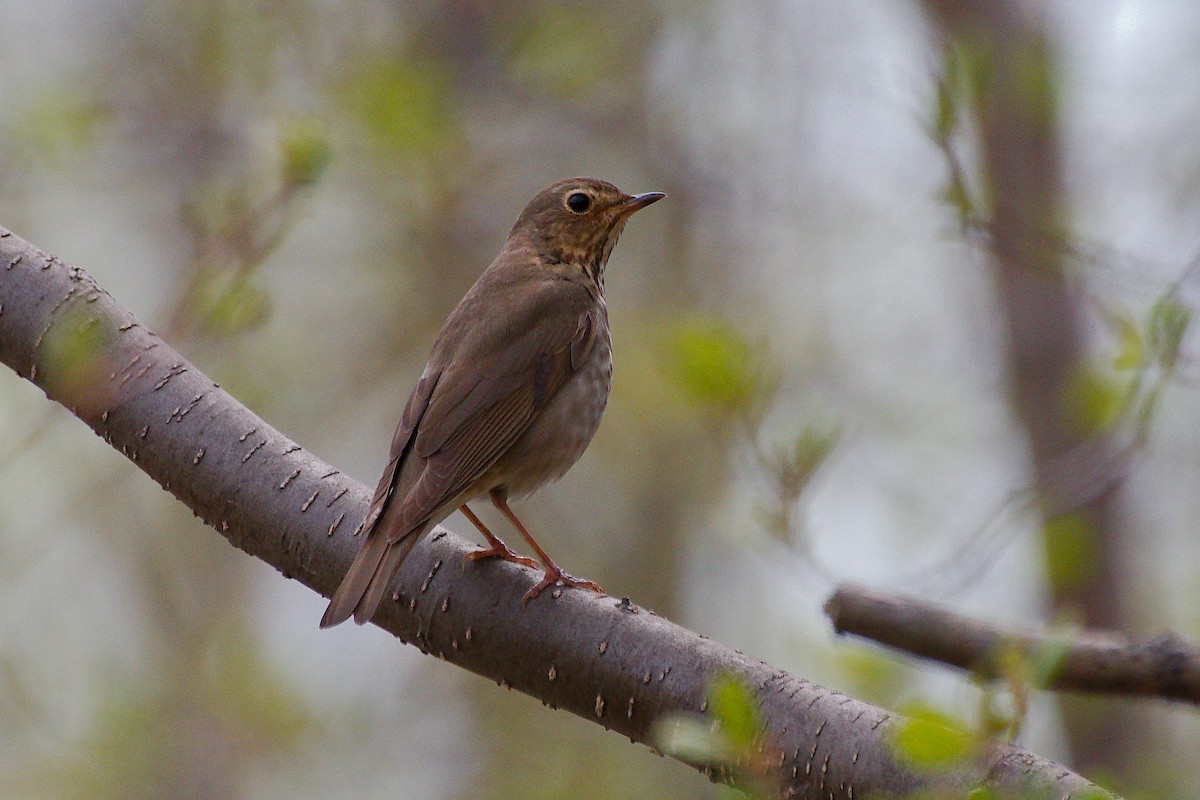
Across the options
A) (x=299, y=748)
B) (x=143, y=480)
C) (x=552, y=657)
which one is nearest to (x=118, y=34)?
(x=143, y=480)

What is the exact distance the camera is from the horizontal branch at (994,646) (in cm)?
412

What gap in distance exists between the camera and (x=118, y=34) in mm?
11672

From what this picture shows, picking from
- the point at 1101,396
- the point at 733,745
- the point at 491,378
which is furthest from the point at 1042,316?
the point at 733,745

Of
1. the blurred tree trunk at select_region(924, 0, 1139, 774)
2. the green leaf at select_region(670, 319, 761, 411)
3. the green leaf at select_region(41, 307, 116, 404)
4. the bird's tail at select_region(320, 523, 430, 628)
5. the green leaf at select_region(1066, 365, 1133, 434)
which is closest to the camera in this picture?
the bird's tail at select_region(320, 523, 430, 628)

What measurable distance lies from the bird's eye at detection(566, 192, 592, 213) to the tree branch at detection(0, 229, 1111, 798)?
251 centimetres

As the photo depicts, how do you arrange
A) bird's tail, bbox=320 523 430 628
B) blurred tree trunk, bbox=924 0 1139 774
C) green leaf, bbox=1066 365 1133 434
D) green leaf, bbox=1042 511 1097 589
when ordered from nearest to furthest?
bird's tail, bbox=320 523 430 628 < green leaf, bbox=1066 365 1133 434 < green leaf, bbox=1042 511 1097 589 < blurred tree trunk, bbox=924 0 1139 774

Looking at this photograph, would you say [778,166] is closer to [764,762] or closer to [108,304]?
[108,304]

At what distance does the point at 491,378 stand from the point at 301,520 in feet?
4.51

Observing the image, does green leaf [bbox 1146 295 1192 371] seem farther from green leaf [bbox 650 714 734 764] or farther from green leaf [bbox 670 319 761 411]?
green leaf [bbox 650 714 734 764]

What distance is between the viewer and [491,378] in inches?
203

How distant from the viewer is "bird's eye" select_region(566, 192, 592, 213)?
629 centimetres

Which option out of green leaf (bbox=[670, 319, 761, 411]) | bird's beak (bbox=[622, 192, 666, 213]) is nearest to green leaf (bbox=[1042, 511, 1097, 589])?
green leaf (bbox=[670, 319, 761, 411])

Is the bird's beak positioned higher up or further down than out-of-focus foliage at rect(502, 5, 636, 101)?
further down

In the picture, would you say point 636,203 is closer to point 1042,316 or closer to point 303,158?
point 303,158
